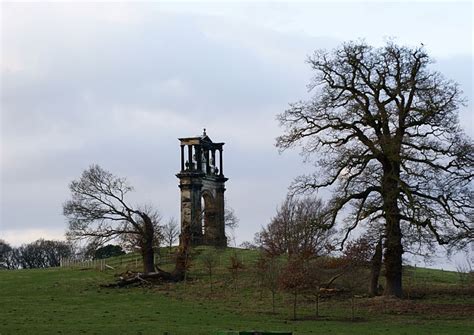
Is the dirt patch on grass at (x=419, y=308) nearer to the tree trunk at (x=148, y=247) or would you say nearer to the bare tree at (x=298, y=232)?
the bare tree at (x=298, y=232)

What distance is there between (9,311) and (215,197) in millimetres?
42864

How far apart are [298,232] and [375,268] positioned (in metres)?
8.58

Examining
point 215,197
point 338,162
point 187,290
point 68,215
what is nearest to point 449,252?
point 338,162

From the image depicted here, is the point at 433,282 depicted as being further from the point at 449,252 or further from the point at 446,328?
the point at 446,328

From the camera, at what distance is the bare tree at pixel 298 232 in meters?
50.4

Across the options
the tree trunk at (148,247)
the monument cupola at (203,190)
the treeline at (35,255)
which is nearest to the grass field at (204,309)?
the tree trunk at (148,247)

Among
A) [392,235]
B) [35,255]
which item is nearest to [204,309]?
[392,235]

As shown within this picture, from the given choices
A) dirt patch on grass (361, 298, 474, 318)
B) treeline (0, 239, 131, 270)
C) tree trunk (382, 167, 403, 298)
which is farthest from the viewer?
treeline (0, 239, 131, 270)

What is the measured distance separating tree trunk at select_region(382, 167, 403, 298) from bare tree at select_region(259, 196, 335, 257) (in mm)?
3682

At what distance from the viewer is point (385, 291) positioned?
4809 cm

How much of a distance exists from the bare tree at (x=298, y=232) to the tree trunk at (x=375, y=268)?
3.09 m

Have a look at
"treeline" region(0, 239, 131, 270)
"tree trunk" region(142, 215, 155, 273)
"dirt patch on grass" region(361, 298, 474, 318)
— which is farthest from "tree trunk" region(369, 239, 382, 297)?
"treeline" region(0, 239, 131, 270)

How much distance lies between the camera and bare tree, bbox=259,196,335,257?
50431mm

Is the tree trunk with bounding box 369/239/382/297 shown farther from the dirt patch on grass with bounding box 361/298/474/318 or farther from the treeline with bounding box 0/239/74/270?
the treeline with bounding box 0/239/74/270
